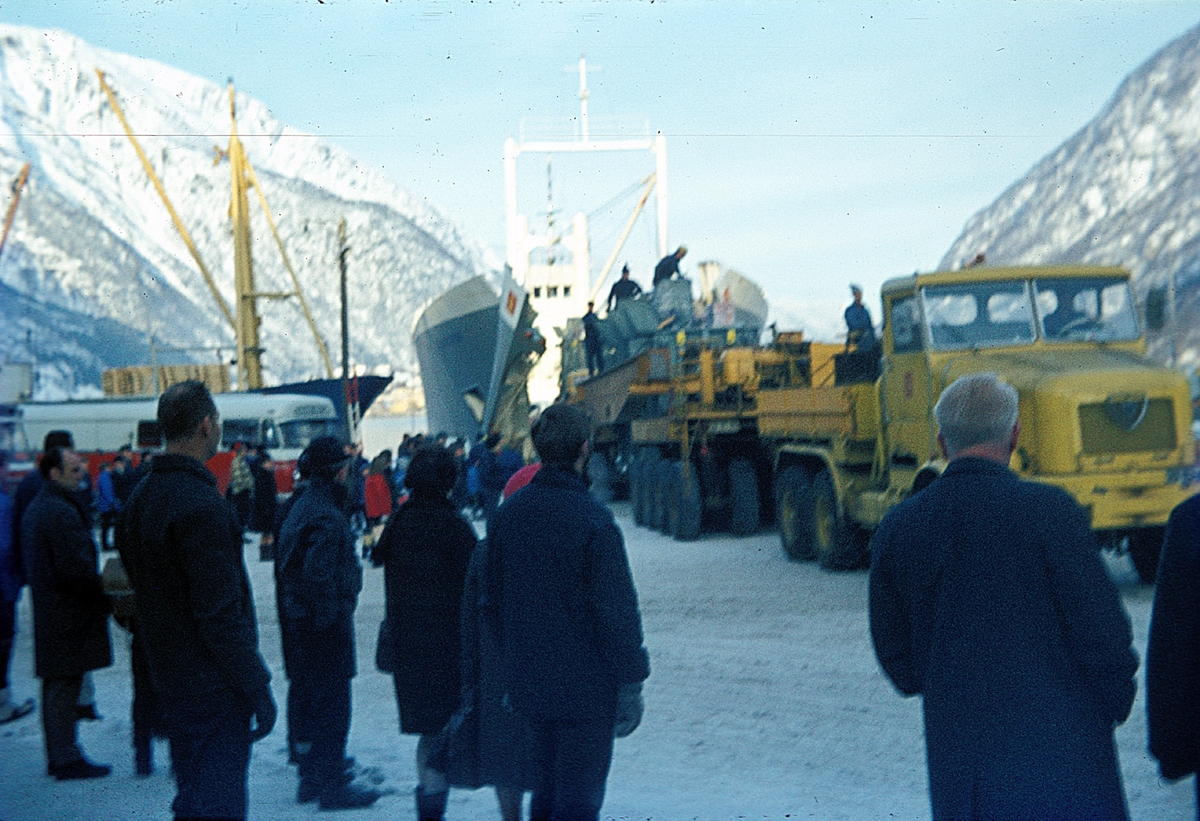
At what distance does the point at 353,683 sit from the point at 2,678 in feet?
6.82

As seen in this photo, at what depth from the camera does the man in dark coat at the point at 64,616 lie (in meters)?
5.59

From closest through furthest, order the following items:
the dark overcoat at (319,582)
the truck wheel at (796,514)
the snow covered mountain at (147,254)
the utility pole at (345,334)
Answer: the dark overcoat at (319,582) → the truck wheel at (796,514) → the utility pole at (345,334) → the snow covered mountain at (147,254)

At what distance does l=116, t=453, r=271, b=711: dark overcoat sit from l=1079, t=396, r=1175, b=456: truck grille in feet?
25.2

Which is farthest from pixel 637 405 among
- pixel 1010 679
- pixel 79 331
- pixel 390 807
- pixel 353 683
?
pixel 79 331

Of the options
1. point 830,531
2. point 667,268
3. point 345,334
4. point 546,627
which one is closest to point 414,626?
point 546,627

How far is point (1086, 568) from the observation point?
2707 mm

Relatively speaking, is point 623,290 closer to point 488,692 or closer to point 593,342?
point 593,342

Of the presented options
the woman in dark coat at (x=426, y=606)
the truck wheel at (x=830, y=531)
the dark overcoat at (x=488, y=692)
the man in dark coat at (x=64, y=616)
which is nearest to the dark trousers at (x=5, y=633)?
the man in dark coat at (x=64, y=616)

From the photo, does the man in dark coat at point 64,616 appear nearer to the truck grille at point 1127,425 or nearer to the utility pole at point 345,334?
the truck grille at point 1127,425

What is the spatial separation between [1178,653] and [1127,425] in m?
7.86

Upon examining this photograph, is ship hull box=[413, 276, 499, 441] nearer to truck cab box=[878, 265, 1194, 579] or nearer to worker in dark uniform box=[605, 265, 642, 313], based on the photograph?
worker in dark uniform box=[605, 265, 642, 313]

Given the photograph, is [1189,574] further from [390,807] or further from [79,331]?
[79,331]

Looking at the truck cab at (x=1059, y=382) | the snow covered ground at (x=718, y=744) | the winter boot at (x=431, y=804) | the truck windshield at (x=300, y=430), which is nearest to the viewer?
the winter boot at (x=431, y=804)

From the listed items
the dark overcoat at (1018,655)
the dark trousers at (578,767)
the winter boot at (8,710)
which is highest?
the dark overcoat at (1018,655)
